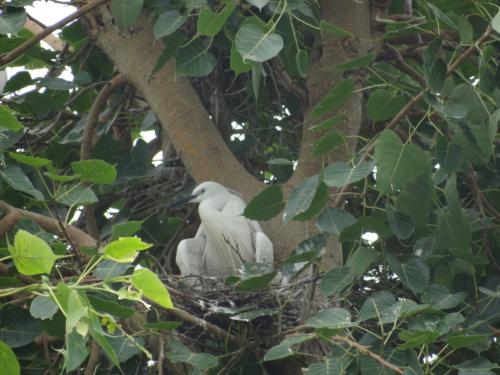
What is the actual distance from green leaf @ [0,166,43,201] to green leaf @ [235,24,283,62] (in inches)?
29.7

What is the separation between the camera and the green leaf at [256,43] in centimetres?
335

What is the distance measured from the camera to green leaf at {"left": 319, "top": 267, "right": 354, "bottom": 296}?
11.3 ft

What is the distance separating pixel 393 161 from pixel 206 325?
36.4 inches

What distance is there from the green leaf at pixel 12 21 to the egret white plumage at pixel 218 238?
1.09 m

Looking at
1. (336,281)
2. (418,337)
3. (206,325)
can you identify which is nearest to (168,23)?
(206,325)

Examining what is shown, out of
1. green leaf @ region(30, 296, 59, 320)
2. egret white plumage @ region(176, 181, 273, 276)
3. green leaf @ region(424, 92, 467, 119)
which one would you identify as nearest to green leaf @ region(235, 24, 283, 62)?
green leaf @ region(424, 92, 467, 119)

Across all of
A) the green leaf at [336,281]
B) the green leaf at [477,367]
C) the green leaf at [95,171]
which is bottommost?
the green leaf at [477,367]

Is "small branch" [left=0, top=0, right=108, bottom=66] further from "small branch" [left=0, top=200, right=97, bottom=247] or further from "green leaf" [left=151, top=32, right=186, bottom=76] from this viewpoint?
"small branch" [left=0, top=200, right=97, bottom=247]

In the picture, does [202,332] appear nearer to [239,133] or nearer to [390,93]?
[390,93]

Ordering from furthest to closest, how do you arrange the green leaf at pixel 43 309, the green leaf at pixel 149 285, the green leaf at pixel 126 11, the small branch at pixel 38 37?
the green leaf at pixel 126 11 < the small branch at pixel 38 37 < the green leaf at pixel 43 309 < the green leaf at pixel 149 285

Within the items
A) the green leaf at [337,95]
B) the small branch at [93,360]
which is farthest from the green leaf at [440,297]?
the small branch at [93,360]

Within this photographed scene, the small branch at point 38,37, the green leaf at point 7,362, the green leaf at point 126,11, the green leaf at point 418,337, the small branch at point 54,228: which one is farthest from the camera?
the green leaf at point 126,11

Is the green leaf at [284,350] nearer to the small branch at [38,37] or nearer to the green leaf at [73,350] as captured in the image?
the green leaf at [73,350]

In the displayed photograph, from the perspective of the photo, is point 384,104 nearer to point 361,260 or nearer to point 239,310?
point 361,260
